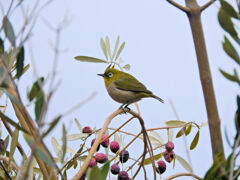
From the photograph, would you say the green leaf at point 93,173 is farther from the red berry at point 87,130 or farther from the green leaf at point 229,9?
the red berry at point 87,130

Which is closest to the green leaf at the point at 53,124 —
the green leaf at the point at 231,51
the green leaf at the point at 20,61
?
the green leaf at the point at 20,61

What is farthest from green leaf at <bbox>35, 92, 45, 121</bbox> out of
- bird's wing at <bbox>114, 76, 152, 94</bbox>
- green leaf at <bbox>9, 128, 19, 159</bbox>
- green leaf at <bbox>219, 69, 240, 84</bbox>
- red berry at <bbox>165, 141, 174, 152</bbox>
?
bird's wing at <bbox>114, 76, 152, 94</bbox>

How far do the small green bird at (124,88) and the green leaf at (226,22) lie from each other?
204 centimetres

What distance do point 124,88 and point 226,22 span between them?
2381mm

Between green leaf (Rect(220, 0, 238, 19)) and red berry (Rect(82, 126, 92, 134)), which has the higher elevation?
green leaf (Rect(220, 0, 238, 19))

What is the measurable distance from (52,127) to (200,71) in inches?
16.8

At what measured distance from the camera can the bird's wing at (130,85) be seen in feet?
10.6

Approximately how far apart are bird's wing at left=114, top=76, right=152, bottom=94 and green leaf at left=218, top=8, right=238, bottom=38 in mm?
2166

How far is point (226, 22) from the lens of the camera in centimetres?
97

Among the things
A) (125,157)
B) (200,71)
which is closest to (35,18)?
(200,71)

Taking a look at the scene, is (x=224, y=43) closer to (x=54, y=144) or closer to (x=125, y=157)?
(x=125, y=157)

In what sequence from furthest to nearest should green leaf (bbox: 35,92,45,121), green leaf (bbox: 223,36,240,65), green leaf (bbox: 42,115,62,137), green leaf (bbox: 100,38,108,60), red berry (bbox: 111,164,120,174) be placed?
1. green leaf (bbox: 100,38,108,60)
2. red berry (bbox: 111,164,120,174)
3. green leaf (bbox: 223,36,240,65)
4. green leaf (bbox: 35,92,45,121)
5. green leaf (bbox: 42,115,62,137)

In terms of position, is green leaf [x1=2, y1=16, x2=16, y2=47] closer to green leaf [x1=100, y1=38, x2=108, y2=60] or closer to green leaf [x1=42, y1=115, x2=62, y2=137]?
green leaf [x1=42, y1=115, x2=62, y2=137]

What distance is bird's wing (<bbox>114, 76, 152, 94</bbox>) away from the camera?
3.24m
